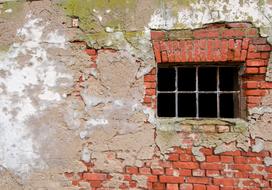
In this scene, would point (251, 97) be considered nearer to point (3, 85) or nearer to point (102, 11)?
point (102, 11)

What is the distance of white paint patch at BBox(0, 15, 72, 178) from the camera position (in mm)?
3430

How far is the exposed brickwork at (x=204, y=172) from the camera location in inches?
123

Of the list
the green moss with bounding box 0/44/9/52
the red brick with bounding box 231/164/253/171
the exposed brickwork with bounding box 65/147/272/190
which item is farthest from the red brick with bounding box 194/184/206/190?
the green moss with bounding box 0/44/9/52

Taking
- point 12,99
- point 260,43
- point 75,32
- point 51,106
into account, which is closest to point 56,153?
point 51,106

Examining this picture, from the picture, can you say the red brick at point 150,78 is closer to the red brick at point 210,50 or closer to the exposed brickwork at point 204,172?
the red brick at point 210,50

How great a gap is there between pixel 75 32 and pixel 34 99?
32.6 inches

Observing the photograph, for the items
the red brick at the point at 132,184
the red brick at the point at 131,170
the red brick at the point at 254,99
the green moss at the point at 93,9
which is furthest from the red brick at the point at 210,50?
the red brick at the point at 132,184

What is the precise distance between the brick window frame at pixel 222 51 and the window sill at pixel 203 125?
0.15 meters

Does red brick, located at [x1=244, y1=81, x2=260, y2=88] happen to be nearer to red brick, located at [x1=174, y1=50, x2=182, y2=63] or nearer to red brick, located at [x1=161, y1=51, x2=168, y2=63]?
red brick, located at [x1=174, y1=50, x2=182, y2=63]

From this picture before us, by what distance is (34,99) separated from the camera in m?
3.45

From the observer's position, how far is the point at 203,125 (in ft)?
10.6

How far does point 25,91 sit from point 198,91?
182 cm

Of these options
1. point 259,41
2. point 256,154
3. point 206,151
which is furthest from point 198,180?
point 259,41

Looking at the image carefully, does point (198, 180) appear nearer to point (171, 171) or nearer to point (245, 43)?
point (171, 171)
